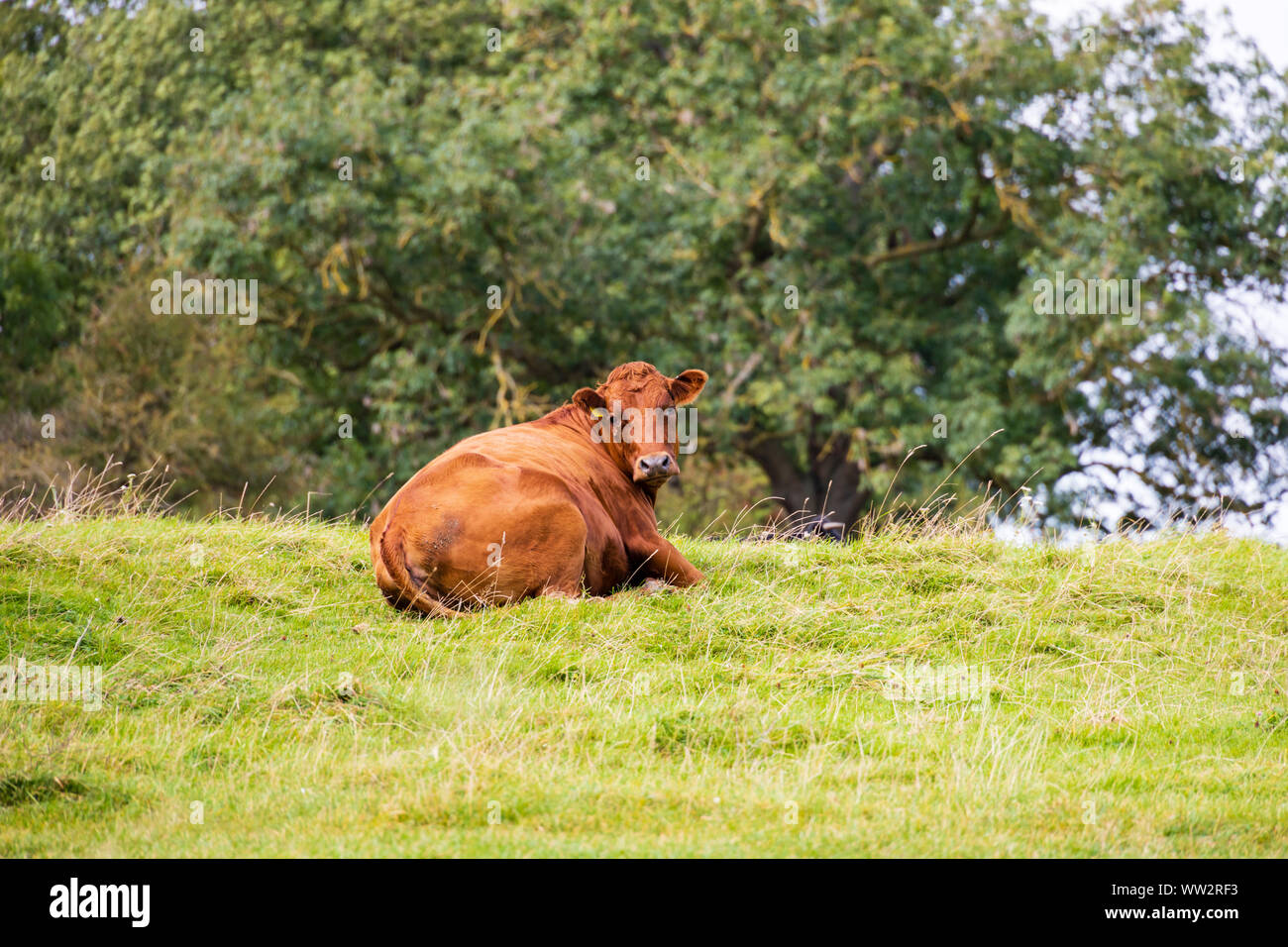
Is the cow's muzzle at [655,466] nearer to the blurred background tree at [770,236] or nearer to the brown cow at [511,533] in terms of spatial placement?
the brown cow at [511,533]

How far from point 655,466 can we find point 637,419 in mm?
501

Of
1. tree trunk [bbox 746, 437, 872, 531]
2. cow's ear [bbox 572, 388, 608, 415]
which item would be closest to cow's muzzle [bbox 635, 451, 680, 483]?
cow's ear [bbox 572, 388, 608, 415]

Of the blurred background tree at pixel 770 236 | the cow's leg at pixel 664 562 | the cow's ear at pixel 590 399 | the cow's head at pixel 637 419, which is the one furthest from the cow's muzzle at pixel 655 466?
the blurred background tree at pixel 770 236

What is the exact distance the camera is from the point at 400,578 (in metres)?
8.68

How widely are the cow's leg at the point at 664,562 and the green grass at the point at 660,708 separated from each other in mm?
214

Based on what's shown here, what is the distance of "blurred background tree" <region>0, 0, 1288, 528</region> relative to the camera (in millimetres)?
20094

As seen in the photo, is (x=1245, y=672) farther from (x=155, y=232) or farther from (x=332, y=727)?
(x=155, y=232)

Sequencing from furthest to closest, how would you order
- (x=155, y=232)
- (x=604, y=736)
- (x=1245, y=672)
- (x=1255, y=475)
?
(x=155, y=232) → (x=1255, y=475) → (x=1245, y=672) → (x=604, y=736)

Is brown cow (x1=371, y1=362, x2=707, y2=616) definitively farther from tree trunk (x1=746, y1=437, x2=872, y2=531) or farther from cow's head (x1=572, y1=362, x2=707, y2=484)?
tree trunk (x1=746, y1=437, x2=872, y2=531)

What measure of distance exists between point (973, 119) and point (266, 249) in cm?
1024

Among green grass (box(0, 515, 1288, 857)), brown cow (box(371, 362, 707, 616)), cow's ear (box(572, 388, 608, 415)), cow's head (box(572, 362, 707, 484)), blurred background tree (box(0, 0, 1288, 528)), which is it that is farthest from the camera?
blurred background tree (box(0, 0, 1288, 528))

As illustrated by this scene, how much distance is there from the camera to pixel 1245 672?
27.6 feet

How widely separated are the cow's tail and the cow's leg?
1.52 m

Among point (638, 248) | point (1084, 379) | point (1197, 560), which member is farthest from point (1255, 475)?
point (1197, 560)
